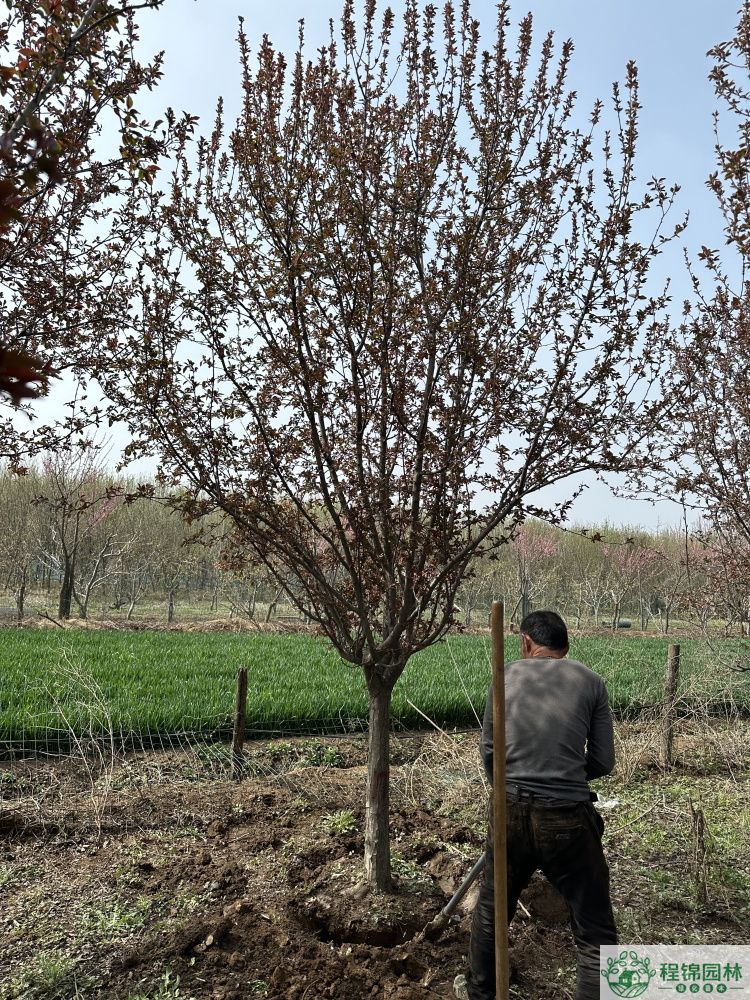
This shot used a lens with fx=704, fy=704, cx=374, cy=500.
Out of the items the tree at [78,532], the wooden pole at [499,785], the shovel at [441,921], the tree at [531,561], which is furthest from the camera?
the tree at [531,561]

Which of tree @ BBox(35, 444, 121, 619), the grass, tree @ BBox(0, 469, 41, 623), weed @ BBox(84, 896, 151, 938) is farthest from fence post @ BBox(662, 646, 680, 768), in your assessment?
tree @ BBox(0, 469, 41, 623)

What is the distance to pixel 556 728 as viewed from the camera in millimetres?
2988

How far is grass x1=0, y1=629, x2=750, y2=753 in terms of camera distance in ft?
24.1

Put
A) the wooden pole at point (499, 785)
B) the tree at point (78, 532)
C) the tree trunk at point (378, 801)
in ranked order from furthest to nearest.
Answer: the tree at point (78, 532) → the tree trunk at point (378, 801) → the wooden pole at point (499, 785)

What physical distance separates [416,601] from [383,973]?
176 centimetres

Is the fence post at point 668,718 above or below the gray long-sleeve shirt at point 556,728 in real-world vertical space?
below

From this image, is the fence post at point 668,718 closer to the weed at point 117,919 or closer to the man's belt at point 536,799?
the man's belt at point 536,799

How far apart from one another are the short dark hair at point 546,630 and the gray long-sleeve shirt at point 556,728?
0.08 metres

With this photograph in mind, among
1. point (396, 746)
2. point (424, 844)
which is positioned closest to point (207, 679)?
point (396, 746)

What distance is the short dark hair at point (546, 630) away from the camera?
3170 millimetres

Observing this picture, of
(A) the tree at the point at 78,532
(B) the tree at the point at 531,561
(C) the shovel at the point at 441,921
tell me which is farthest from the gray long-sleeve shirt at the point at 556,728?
(B) the tree at the point at 531,561

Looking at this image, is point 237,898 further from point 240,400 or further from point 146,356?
point 146,356

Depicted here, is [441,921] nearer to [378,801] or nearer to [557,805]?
[378,801]

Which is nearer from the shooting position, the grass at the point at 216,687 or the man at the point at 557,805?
the man at the point at 557,805
